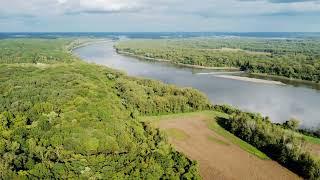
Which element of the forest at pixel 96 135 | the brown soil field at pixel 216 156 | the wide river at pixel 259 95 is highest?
the forest at pixel 96 135

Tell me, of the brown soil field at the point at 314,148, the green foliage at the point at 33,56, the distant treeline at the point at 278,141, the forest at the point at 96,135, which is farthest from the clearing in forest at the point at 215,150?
the green foliage at the point at 33,56

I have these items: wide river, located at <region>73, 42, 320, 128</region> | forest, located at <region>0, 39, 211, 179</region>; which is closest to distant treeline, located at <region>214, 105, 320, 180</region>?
wide river, located at <region>73, 42, 320, 128</region>

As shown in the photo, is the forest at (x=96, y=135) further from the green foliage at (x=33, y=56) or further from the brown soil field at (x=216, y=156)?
the green foliage at (x=33, y=56)

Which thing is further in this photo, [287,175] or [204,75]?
[204,75]

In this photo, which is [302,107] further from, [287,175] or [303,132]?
[287,175]

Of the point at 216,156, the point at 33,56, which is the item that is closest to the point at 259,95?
the point at 216,156

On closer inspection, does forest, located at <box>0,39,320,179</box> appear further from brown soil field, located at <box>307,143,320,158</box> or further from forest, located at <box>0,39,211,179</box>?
brown soil field, located at <box>307,143,320,158</box>

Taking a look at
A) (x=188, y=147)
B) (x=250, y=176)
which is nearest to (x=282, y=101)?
(x=188, y=147)
